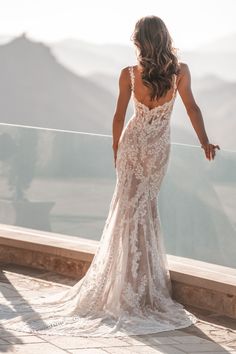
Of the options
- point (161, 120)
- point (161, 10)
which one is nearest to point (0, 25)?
point (161, 10)

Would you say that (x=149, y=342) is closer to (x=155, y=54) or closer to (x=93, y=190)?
(x=155, y=54)

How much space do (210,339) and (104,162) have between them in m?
2.32

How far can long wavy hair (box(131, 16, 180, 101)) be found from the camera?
469cm

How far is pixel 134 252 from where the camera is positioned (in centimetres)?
489

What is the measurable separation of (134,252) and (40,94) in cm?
1384

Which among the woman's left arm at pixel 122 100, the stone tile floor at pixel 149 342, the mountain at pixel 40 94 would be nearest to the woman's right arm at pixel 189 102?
the woman's left arm at pixel 122 100

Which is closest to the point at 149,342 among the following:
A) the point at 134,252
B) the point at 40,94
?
the point at 134,252

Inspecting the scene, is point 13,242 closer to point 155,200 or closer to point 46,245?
point 46,245

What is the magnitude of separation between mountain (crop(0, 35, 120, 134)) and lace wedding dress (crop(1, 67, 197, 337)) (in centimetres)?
1075

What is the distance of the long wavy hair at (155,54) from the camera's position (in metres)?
4.69

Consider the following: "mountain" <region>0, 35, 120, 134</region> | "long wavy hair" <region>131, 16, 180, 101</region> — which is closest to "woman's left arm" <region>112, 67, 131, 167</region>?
"long wavy hair" <region>131, 16, 180, 101</region>

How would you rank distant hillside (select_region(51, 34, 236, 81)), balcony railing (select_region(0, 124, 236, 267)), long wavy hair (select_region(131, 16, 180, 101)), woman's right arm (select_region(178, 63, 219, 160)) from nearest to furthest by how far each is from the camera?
1. long wavy hair (select_region(131, 16, 180, 101))
2. woman's right arm (select_region(178, 63, 219, 160))
3. balcony railing (select_region(0, 124, 236, 267))
4. distant hillside (select_region(51, 34, 236, 81))

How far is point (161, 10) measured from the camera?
77.2 ft

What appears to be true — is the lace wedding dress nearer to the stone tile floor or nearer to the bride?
the bride
